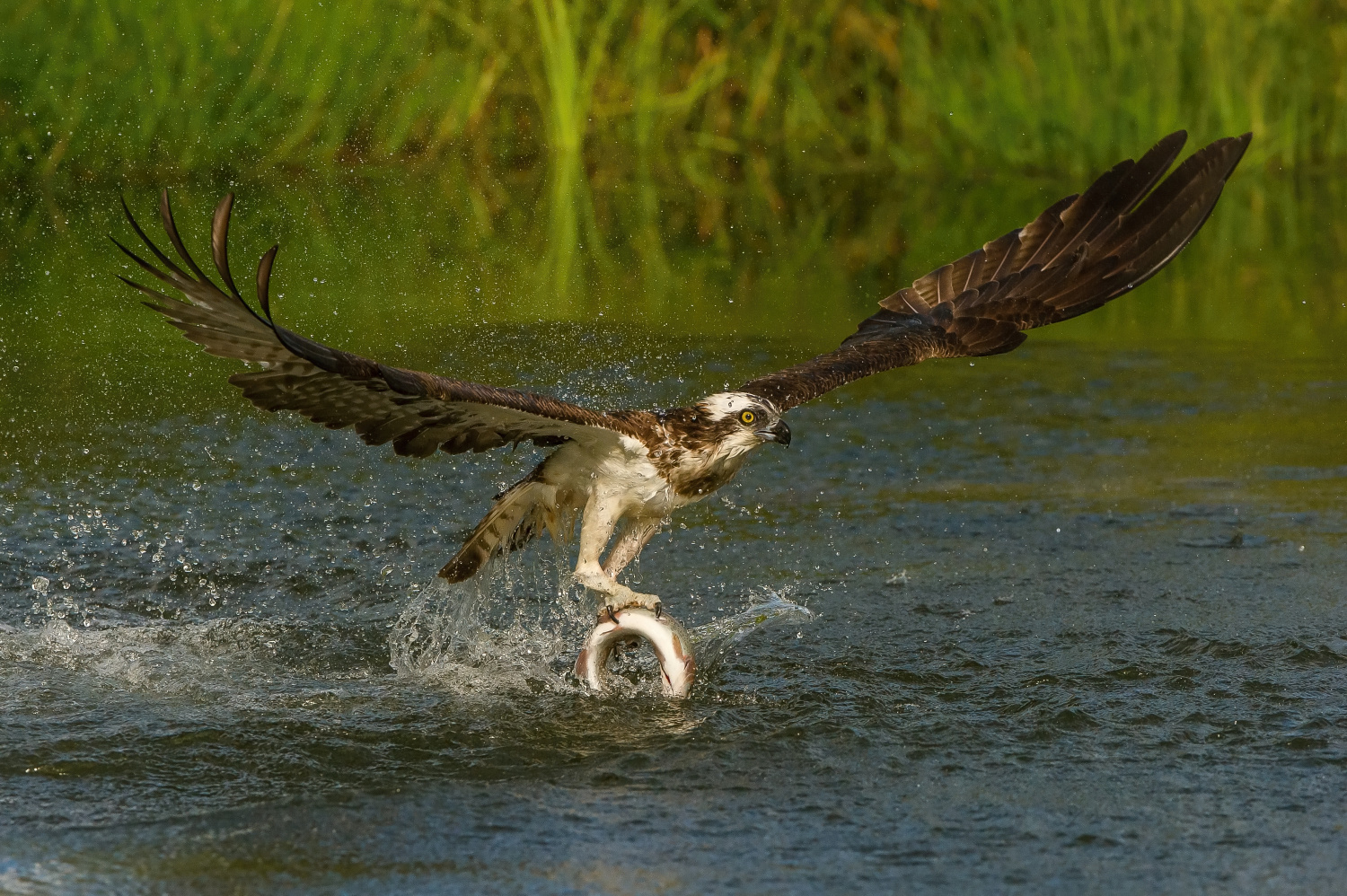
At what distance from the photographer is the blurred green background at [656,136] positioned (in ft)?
46.2

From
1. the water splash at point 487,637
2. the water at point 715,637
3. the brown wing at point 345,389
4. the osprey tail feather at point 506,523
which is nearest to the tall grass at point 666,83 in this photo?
the water at point 715,637

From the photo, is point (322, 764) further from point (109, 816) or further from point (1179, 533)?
point (1179, 533)

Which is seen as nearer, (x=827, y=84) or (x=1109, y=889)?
(x=1109, y=889)

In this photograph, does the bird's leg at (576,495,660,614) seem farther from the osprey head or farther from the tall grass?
the tall grass

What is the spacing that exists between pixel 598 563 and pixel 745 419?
70 centimetres

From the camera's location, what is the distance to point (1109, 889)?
15.7 feet

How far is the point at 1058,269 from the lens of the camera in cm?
780

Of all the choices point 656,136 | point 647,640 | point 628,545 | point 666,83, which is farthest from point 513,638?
point 666,83

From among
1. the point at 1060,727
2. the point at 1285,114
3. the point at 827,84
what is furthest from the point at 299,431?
the point at 1285,114

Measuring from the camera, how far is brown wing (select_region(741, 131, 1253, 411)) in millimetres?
7320

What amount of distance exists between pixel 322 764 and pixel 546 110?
43.6 feet

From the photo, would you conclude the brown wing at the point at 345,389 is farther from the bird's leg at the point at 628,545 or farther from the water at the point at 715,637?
the water at the point at 715,637

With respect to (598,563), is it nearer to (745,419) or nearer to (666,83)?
(745,419)

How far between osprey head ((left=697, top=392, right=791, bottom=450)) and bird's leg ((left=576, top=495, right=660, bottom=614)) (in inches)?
18.1
